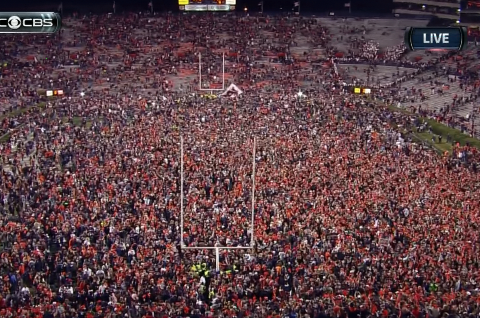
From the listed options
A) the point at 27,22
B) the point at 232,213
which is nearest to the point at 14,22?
the point at 27,22

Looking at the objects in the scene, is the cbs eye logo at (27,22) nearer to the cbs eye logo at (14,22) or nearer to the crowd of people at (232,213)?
the cbs eye logo at (14,22)

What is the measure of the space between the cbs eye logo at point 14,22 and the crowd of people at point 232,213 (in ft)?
21.4

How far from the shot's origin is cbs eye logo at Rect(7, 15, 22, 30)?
12.0 metres

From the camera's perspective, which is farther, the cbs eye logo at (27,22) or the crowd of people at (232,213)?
the crowd of people at (232,213)

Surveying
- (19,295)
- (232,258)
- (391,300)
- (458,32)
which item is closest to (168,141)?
(232,258)

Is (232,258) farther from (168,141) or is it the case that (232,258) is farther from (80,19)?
(80,19)

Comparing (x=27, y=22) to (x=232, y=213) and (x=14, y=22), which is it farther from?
(x=232, y=213)

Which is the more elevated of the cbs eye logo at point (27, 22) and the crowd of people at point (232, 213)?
the cbs eye logo at point (27, 22)

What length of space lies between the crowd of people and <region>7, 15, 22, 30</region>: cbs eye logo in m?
6.54

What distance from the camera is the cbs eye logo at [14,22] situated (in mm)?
11953

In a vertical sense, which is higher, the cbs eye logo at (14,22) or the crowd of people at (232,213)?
the cbs eye logo at (14,22)

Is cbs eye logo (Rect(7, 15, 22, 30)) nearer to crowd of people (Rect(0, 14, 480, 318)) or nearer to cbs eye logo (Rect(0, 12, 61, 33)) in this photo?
cbs eye logo (Rect(0, 12, 61, 33))

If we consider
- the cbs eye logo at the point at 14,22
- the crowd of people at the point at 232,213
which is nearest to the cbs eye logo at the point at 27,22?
the cbs eye logo at the point at 14,22

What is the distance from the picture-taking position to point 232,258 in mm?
18969
